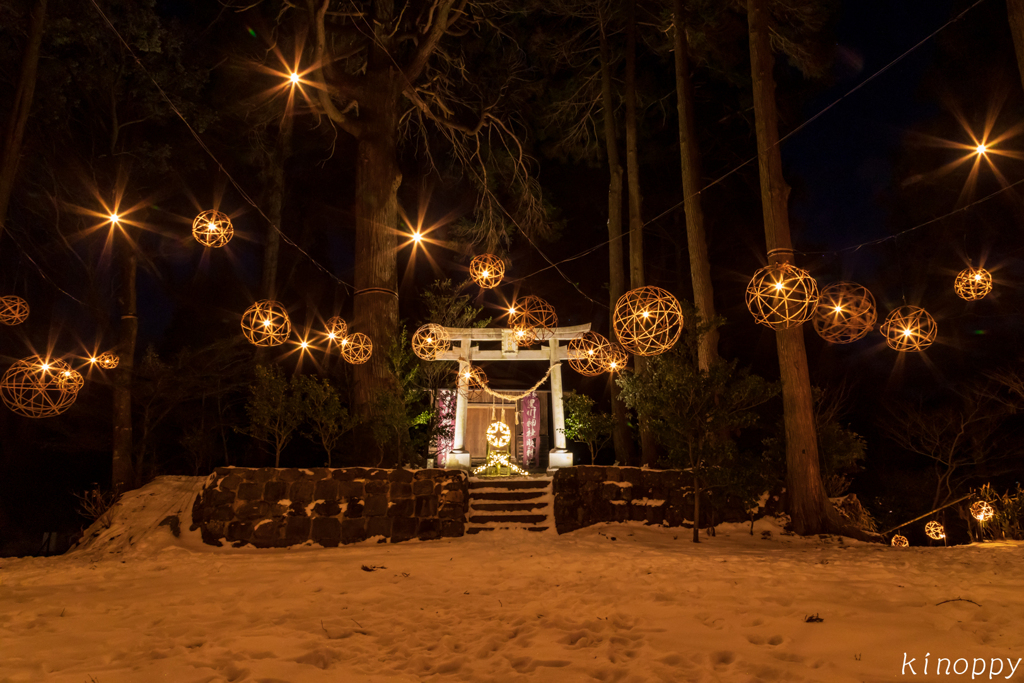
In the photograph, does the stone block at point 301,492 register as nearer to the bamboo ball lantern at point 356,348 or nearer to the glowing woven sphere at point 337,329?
the bamboo ball lantern at point 356,348

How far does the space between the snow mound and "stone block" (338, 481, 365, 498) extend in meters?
2.01

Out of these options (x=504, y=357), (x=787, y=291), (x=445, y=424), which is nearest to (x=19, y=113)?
(x=445, y=424)

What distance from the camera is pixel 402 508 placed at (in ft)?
26.0

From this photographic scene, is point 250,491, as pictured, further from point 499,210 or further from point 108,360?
point 499,210

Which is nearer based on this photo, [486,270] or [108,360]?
[486,270]

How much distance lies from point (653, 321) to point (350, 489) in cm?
474

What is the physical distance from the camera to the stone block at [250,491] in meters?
7.57

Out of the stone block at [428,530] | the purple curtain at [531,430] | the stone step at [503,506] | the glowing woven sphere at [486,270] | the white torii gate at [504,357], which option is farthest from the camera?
the purple curtain at [531,430]

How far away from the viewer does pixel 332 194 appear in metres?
18.5

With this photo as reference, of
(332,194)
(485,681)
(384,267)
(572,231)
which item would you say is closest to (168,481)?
(384,267)

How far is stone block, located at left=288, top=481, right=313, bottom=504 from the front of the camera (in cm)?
766

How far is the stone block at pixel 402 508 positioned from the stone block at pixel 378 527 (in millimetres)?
121

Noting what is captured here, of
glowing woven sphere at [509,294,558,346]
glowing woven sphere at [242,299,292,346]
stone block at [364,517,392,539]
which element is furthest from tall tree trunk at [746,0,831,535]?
glowing woven sphere at [242,299,292,346]

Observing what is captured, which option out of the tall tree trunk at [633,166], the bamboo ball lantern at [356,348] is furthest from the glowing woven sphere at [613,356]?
the bamboo ball lantern at [356,348]
